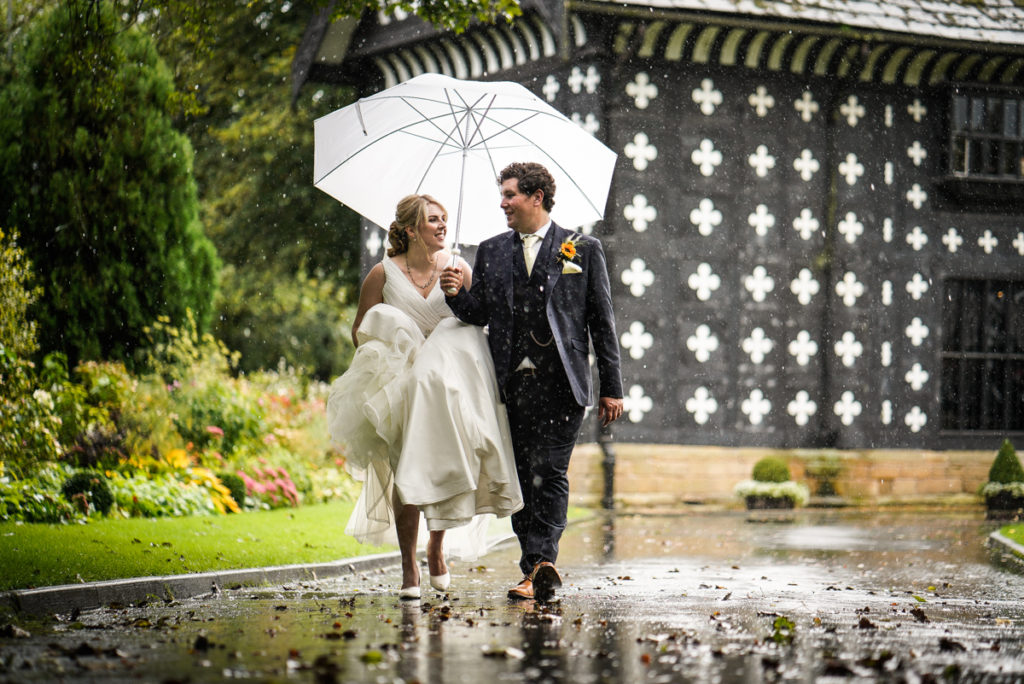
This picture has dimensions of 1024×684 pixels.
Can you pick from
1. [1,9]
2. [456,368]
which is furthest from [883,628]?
[1,9]

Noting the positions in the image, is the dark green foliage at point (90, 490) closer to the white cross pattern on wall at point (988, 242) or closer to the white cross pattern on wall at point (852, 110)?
the white cross pattern on wall at point (852, 110)

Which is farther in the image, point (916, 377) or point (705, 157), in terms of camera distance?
point (916, 377)

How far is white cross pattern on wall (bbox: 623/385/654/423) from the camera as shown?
16766 millimetres

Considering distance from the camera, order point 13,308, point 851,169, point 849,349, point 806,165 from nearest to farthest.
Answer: point 13,308 < point 806,165 < point 849,349 < point 851,169

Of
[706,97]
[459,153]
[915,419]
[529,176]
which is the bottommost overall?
[915,419]

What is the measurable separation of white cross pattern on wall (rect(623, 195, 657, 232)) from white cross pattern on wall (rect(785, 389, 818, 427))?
10.4ft

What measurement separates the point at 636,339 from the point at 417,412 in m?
10.3

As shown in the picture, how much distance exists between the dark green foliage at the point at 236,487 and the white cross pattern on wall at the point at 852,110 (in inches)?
386

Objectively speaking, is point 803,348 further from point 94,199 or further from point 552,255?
Result: point 552,255

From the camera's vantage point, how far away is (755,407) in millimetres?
17391

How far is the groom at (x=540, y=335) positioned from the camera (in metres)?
6.97

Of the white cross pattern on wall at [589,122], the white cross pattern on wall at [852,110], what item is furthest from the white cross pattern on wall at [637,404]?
the white cross pattern on wall at [852,110]

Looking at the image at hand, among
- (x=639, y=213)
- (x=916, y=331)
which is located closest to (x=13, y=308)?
(x=639, y=213)

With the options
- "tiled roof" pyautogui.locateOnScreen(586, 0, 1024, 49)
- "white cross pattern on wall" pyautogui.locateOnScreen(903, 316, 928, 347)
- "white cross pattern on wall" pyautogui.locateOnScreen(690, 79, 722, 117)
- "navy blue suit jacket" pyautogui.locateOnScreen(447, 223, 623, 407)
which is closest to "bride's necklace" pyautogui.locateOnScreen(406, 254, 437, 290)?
"navy blue suit jacket" pyautogui.locateOnScreen(447, 223, 623, 407)
